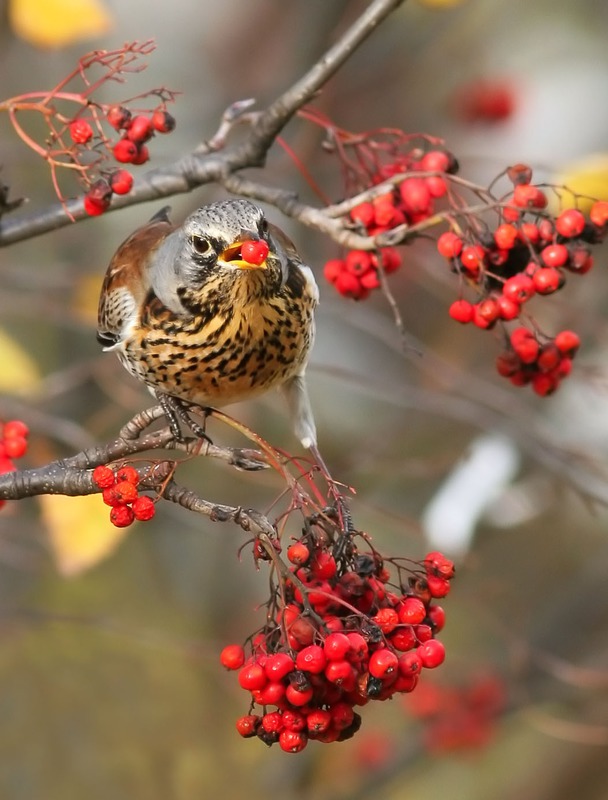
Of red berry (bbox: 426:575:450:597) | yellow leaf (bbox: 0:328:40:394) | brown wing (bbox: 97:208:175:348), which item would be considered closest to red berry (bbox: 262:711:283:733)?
red berry (bbox: 426:575:450:597)

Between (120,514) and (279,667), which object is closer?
(279,667)

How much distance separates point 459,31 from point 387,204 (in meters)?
4.34

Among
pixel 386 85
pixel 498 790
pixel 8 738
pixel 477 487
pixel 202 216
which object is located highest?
pixel 202 216

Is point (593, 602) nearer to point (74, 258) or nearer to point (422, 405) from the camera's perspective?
point (422, 405)

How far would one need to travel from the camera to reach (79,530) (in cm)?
348

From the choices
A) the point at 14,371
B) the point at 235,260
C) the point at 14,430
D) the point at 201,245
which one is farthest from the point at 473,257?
the point at 14,371

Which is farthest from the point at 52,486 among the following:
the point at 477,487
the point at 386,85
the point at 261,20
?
the point at 261,20

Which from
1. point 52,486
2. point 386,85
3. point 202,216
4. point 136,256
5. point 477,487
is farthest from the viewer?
point 386,85

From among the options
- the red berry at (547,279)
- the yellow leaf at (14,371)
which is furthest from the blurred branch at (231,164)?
the yellow leaf at (14,371)

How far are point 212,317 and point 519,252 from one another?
0.84 m

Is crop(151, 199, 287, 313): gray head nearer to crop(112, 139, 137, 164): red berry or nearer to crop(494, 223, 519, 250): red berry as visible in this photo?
crop(112, 139, 137, 164): red berry

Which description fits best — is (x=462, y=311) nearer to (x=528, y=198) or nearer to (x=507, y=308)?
(x=507, y=308)

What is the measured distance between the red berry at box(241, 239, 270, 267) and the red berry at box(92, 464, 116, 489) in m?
0.66

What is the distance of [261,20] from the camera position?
752cm
